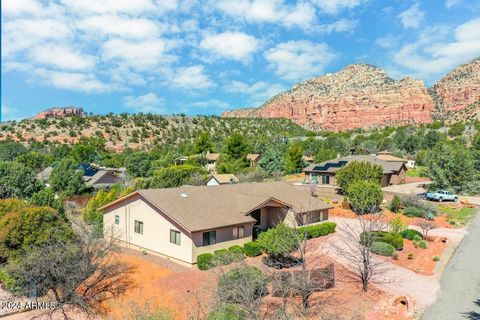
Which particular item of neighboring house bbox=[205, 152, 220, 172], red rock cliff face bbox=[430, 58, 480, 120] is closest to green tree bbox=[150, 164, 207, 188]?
neighboring house bbox=[205, 152, 220, 172]

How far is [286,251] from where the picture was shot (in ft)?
70.5

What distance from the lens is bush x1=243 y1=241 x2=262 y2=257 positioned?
80.0 feet

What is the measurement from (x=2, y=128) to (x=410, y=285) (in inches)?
4387

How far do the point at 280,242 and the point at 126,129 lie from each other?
9192cm

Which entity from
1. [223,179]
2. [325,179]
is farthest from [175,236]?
[325,179]

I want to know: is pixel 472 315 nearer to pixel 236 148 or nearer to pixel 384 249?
pixel 384 249

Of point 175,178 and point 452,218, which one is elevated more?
point 175,178

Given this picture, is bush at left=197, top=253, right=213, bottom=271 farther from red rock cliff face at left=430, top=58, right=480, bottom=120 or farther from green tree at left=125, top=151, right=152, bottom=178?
red rock cliff face at left=430, top=58, right=480, bottom=120

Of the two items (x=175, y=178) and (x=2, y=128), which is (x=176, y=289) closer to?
(x=175, y=178)

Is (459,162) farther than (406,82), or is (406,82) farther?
(406,82)

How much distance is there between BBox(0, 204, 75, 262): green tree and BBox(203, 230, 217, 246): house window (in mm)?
8313

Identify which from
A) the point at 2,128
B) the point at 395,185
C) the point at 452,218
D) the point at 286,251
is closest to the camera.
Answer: the point at 286,251

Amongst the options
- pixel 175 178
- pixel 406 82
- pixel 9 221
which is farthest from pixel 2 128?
pixel 406 82

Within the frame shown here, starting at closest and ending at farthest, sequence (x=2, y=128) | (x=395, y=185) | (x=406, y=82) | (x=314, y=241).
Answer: (x=314, y=241), (x=395, y=185), (x=2, y=128), (x=406, y=82)
